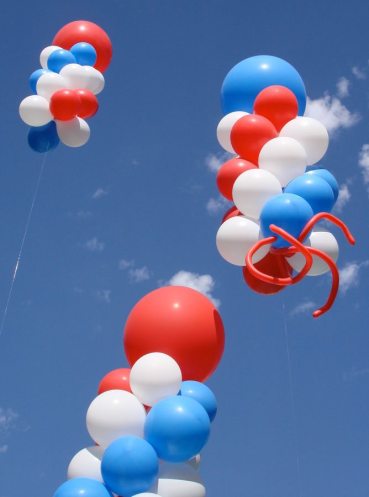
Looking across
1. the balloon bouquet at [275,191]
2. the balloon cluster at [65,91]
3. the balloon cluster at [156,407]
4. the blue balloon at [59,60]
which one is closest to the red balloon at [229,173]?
the balloon bouquet at [275,191]

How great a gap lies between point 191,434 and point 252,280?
1675 millimetres

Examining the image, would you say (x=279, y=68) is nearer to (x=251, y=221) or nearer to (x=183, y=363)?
(x=251, y=221)

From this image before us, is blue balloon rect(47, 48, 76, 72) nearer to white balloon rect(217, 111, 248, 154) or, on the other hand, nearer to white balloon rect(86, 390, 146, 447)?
white balloon rect(217, 111, 248, 154)

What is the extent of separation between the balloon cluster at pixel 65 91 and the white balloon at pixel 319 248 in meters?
3.38

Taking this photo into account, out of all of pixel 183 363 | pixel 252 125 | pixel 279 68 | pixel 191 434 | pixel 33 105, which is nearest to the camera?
pixel 191 434

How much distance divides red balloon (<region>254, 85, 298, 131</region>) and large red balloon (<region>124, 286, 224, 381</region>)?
187 cm

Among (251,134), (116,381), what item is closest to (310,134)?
(251,134)

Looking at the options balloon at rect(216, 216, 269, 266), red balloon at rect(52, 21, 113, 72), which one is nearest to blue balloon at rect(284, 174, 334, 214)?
balloon at rect(216, 216, 269, 266)

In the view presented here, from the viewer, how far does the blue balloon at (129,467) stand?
5793 millimetres

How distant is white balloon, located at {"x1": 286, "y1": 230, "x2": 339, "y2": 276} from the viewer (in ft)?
22.4

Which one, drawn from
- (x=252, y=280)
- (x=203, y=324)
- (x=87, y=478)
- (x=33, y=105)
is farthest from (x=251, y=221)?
(x=33, y=105)

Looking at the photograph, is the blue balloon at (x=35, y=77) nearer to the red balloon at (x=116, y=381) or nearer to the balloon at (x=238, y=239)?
the balloon at (x=238, y=239)

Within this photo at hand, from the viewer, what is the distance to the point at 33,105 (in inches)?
348

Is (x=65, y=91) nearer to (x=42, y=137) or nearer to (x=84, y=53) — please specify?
(x=42, y=137)
